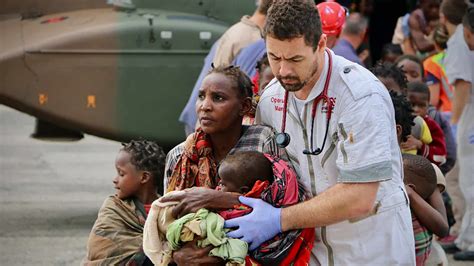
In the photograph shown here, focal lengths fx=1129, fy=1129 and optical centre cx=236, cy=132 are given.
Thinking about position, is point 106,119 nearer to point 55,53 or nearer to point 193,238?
point 55,53

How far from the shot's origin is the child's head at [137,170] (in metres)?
5.59

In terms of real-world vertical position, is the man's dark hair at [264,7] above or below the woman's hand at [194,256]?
above

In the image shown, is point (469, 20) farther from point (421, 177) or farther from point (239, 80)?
point (239, 80)

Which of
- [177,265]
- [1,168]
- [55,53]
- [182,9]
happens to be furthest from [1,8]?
[177,265]

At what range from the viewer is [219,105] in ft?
15.0

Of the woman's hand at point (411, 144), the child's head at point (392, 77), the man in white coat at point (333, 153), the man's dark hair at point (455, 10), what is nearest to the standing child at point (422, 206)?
the woman's hand at point (411, 144)

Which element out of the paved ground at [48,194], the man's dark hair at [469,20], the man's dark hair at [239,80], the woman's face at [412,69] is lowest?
the paved ground at [48,194]

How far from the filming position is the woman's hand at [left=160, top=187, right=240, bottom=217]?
13.2 ft

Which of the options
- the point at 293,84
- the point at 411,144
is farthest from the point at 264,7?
the point at 293,84

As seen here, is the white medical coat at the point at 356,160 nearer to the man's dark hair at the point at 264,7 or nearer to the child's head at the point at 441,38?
the man's dark hair at the point at 264,7

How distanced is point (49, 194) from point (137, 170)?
6094mm

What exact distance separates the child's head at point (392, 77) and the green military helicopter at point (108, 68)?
3.45m

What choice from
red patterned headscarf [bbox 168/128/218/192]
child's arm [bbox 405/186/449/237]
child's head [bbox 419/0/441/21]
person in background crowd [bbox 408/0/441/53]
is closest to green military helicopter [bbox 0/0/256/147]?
person in background crowd [bbox 408/0/441/53]

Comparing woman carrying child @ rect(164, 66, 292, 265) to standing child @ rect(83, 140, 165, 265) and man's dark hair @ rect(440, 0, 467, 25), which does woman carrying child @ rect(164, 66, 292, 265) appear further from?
man's dark hair @ rect(440, 0, 467, 25)
